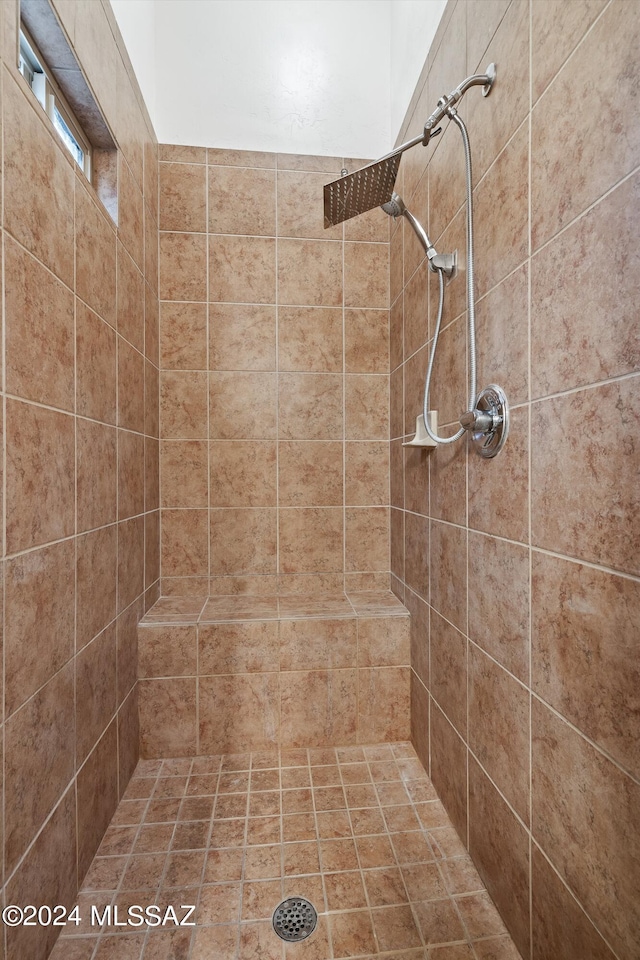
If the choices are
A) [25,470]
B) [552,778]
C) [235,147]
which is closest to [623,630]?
[552,778]

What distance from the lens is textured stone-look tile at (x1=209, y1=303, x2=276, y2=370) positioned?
1.84 metres

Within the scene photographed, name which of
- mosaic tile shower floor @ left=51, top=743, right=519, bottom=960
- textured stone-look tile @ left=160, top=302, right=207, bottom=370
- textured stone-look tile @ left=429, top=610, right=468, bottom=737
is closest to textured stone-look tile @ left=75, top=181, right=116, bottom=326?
textured stone-look tile @ left=160, top=302, right=207, bottom=370

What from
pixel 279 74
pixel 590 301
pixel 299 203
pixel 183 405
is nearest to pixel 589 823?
pixel 590 301

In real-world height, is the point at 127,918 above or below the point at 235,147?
below

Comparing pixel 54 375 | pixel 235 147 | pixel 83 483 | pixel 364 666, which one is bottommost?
pixel 364 666

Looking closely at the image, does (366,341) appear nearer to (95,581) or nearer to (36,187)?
(36,187)

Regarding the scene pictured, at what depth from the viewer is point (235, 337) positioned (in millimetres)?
1845

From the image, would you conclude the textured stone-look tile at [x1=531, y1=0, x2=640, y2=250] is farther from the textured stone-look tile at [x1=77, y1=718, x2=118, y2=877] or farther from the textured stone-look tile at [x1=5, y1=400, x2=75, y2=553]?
the textured stone-look tile at [x1=77, y1=718, x2=118, y2=877]

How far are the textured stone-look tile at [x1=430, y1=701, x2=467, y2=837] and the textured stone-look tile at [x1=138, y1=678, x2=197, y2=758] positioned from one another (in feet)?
2.63

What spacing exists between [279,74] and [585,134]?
5.87ft

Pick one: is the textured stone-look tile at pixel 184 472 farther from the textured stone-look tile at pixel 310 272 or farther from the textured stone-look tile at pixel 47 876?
the textured stone-look tile at pixel 47 876

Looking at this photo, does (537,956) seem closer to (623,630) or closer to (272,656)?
(623,630)

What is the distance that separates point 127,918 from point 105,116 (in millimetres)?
2006

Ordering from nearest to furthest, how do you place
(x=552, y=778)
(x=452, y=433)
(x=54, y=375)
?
(x=552, y=778) < (x=54, y=375) < (x=452, y=433)
